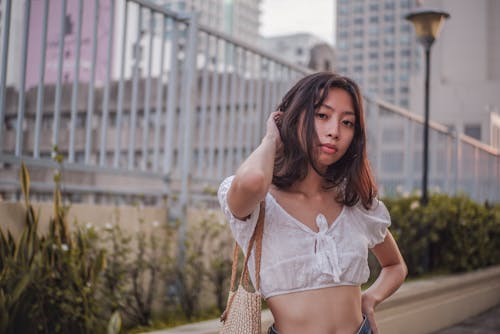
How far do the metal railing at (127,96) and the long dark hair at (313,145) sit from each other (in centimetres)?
158

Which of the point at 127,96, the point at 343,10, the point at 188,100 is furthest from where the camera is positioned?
the point at 343,10

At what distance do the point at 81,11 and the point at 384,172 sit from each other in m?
5.67

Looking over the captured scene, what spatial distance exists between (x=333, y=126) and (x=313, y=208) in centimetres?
28

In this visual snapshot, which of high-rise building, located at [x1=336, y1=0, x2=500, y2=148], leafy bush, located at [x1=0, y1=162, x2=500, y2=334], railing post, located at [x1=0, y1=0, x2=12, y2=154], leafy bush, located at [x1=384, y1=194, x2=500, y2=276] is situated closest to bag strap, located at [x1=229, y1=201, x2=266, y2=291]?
leafy bush, located at [x1=0, y1=162, x2=500, y2=334]

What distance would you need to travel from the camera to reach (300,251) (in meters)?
1.94

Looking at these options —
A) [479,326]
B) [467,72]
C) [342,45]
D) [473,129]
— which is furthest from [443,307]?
[342,45]

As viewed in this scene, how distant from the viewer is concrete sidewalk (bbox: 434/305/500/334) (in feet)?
17.6

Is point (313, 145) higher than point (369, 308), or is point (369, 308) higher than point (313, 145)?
point (313, 145)

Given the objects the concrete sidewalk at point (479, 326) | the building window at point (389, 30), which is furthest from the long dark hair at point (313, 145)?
the building window at point (389, 30)

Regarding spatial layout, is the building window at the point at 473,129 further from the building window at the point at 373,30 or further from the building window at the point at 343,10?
the building window at the point at 343,10

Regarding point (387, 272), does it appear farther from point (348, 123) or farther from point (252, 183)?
point (252, 183)

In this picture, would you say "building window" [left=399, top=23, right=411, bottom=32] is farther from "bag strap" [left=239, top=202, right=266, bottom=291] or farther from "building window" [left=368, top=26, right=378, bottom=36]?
"bag strap" [left=239, top=202, right=266, bottom=291]

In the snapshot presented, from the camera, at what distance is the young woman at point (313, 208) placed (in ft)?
6.31

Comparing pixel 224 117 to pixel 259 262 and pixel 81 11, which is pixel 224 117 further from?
pixel 259 262
